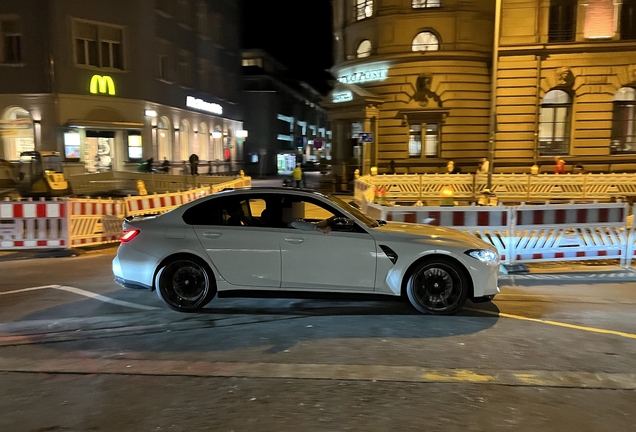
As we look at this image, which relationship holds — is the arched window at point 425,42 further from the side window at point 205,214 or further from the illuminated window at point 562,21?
the side window at point 205,214

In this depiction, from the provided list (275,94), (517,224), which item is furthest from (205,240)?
(275,94)

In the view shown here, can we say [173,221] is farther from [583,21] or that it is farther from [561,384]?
[583,21]

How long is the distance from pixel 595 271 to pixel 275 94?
49139 mm

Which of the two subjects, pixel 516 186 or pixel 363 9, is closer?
pixel 516 186

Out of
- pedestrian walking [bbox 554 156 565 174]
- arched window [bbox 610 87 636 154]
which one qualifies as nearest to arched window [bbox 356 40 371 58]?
pedestrian walking [bbox 554 156 565 174]

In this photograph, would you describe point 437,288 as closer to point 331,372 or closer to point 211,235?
point 331,372

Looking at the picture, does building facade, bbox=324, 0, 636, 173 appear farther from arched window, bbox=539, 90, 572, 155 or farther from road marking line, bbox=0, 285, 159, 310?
road marking line, bbox=0, 285, 159, 310

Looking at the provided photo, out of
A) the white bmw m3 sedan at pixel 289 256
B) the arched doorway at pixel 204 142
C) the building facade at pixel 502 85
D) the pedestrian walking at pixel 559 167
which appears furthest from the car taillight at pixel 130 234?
the arched doorway at pixel 204 142

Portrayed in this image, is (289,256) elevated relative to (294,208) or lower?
lower

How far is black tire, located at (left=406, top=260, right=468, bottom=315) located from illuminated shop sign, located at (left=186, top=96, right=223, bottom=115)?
113ft

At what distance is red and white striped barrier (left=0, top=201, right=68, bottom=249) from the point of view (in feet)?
36.5

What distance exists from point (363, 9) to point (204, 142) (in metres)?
19.4

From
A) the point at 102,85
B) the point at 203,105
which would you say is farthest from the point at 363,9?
the point at 203,105

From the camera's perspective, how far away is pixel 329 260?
653cm
